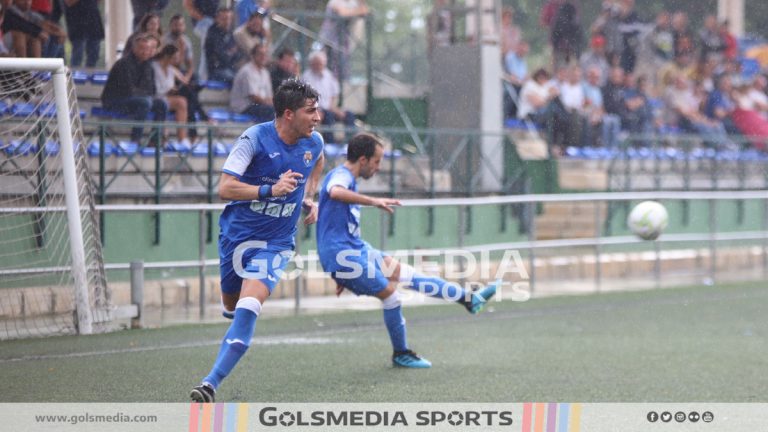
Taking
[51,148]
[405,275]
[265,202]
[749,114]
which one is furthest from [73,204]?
[749,114]

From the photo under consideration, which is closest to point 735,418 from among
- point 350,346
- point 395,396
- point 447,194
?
point 395,396

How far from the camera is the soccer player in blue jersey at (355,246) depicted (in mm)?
8859

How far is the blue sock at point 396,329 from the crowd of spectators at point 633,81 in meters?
10.8

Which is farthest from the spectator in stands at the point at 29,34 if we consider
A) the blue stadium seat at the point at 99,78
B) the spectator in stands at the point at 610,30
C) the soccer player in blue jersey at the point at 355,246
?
the spectator in stands at the point at 610,30

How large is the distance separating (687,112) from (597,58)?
2.26 meters

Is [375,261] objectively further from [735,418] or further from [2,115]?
[2,115]

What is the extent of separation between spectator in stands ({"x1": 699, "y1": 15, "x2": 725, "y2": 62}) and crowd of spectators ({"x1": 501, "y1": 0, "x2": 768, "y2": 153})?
0.02 meters

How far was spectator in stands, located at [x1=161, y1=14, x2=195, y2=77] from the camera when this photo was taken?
1420 cm

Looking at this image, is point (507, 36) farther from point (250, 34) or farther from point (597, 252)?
point (250, 34)

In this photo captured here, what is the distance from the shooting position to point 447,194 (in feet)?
55.1

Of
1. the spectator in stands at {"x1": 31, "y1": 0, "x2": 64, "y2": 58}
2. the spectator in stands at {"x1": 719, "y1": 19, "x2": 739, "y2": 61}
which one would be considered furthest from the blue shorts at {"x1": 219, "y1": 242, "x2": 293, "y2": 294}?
the spectator in stands at {"x1": 719, "y1": 19, "x2": 739, "y2": 61}

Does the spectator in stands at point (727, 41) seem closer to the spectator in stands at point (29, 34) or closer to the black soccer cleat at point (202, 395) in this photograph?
the spectator in stands at point (29, 34)

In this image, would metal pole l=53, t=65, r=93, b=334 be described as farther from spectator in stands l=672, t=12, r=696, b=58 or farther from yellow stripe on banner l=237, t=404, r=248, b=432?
spectator in stands l=672, t=12, r=696, b=58

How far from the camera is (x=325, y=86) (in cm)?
1655
